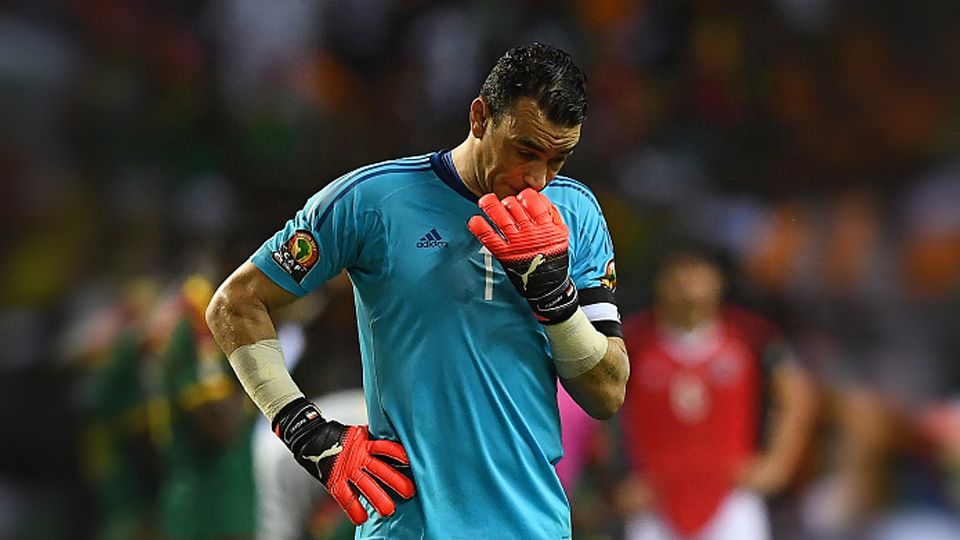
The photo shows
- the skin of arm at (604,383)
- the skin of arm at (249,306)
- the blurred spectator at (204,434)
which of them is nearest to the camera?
the skin of arm at (604,383)

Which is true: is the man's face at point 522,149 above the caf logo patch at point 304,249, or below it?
above

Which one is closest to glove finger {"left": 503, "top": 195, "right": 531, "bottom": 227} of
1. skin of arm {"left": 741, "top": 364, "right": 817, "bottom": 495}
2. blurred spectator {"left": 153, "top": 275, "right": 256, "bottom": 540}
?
blurred spectator {"left": 153, "top": 275, "right": 256, "bottom": 540}

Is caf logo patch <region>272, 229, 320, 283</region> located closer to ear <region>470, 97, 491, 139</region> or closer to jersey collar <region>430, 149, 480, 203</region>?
jersey collar <region>430, 149, 480, 203</region>

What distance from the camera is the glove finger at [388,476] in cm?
275

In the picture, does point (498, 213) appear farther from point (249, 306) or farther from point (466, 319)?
point (249, 306)

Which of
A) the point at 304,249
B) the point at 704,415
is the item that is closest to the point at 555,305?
the point at 304,249

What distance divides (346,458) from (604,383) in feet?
1.77

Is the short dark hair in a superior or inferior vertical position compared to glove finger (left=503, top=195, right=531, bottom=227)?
superior

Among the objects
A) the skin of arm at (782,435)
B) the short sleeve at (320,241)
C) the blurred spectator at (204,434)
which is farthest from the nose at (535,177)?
the skin of arm at (782,435)

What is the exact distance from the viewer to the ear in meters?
2.87

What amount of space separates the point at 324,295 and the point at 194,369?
29.2 inches

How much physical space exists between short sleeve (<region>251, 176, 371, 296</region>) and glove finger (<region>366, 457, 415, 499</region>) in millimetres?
402

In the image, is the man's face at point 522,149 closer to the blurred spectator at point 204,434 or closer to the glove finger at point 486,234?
the glove finger at point 486,234

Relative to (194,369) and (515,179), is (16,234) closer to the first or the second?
(194,369)
